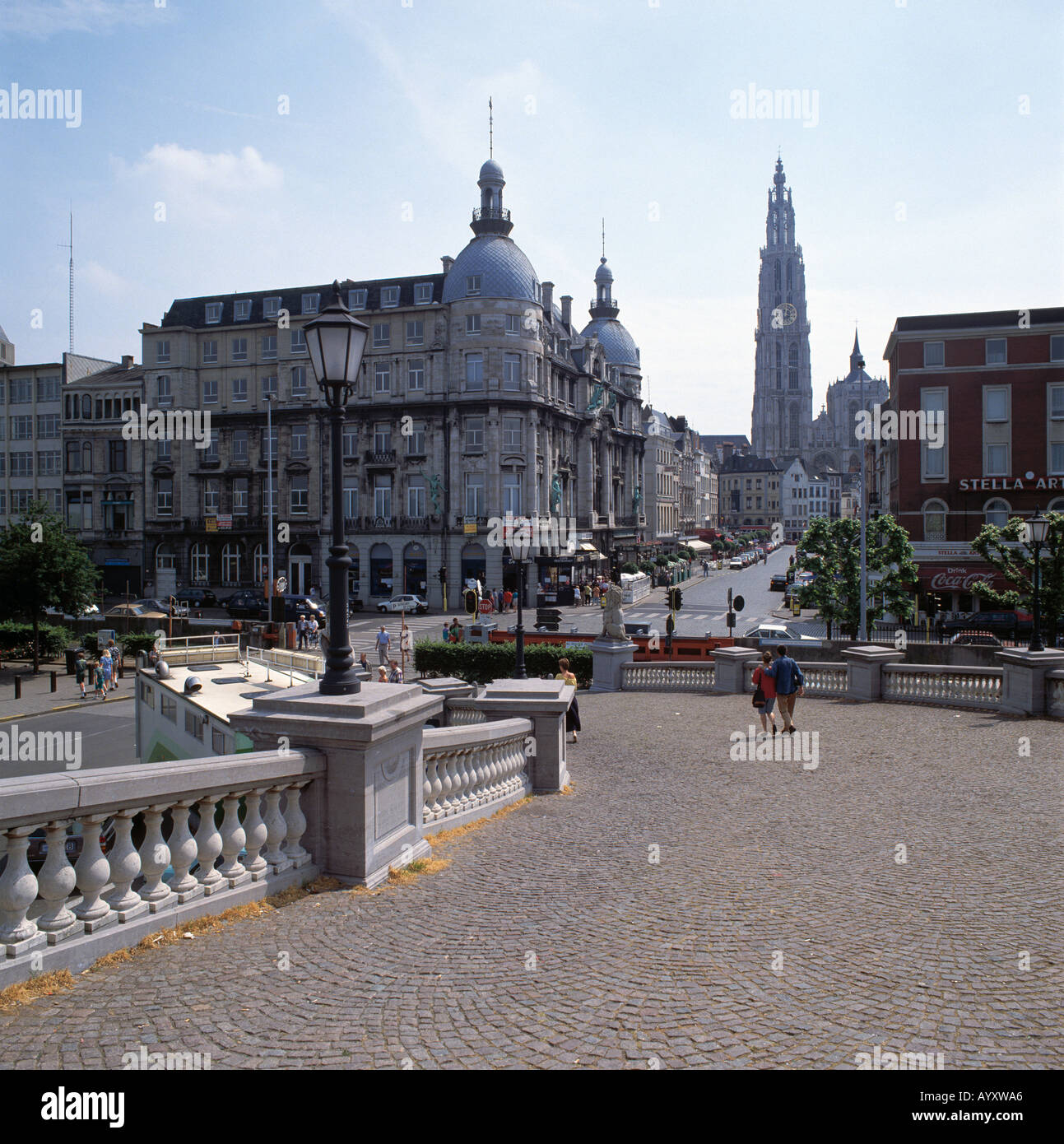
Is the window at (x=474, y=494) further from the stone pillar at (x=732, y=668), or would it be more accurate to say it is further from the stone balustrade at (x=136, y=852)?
the stone balustrade at (x=136, y=852)

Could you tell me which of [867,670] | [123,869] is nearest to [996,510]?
[867,670]

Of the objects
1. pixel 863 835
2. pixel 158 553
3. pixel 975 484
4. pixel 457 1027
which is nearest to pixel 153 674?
pixel 863 835

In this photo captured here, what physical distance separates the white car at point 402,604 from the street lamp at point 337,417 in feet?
150

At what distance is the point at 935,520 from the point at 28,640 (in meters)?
43.4

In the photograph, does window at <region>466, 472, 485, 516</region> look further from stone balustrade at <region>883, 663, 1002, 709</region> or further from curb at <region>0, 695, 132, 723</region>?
stone balustrade at <region>883, 663, 1002, 709</region>

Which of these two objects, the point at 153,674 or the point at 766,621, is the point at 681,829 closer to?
the point at 153,674

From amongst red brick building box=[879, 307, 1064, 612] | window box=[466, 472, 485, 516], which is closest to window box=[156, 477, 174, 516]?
window box=[466, 472, 485, 516]

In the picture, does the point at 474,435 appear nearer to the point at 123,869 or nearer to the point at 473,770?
the point at 473,770

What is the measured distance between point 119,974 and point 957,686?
16.6 metres

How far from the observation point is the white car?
176ft

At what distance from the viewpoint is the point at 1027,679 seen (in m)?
16.0

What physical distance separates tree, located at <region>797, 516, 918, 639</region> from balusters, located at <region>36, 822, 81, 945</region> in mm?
31450

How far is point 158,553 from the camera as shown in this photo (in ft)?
208

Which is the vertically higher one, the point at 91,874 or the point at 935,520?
the point at 935,520
